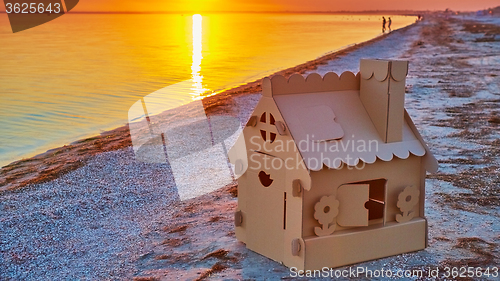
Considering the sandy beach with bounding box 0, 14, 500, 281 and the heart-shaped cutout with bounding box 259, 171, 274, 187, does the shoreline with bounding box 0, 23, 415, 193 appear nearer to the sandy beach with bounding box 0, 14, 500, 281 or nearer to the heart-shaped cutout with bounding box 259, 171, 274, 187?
the sandy beach with bounding box 0, 14, 500, 281

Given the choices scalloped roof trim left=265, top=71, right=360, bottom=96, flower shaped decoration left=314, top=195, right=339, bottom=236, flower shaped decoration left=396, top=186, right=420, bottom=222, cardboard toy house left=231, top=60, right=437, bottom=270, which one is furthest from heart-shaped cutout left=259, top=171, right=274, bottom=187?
flower shaped decoration left=396, top=186, right=420, bottom=222

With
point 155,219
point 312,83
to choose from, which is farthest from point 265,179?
point 155,219

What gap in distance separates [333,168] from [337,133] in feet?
1.09

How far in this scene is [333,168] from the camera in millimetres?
4004

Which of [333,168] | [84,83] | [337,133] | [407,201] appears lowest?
[84,83]

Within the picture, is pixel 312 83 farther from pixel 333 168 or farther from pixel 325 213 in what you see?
pixel 325 213

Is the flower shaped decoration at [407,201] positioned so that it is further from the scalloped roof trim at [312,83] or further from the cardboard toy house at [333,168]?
the scalloped roof trim at [312,83]

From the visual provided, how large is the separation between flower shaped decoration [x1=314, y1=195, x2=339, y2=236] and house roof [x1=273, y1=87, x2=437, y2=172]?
321mm

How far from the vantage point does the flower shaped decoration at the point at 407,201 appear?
4449mm

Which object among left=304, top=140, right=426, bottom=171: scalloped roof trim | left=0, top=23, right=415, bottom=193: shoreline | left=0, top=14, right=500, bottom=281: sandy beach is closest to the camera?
left=304, top=140, right=426, bottom=171: scalloped roof trim

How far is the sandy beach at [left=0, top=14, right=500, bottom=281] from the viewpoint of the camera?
4449mm

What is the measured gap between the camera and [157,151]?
9039mm

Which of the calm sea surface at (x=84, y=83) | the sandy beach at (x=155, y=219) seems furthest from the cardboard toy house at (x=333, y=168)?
the calm sea surface at (x=84, y=83)

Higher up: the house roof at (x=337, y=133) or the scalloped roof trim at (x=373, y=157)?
the house roof at (x=337, y=133)
